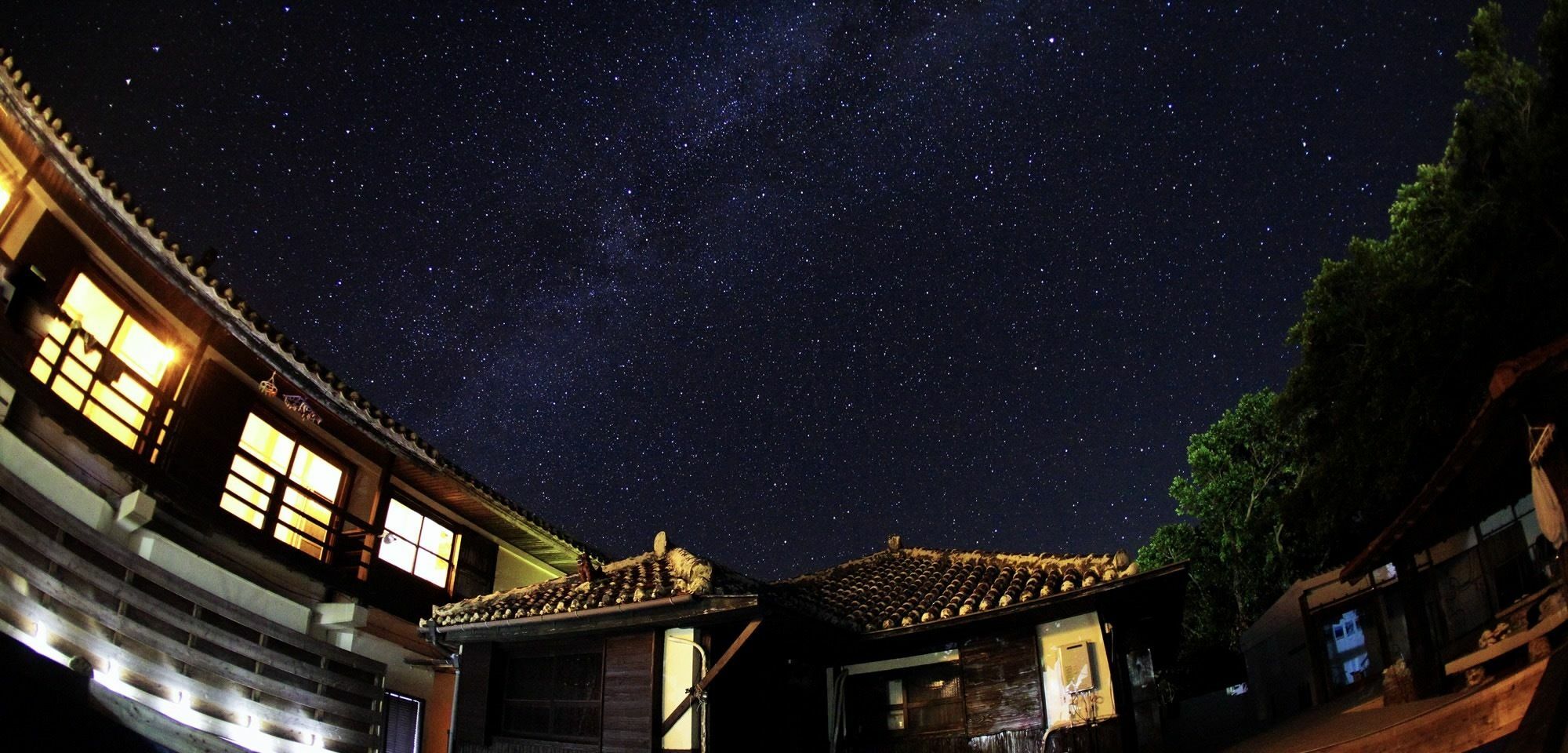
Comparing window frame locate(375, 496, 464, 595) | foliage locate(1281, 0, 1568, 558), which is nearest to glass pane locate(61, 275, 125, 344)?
window frame locate(375, 496, 464, 595)

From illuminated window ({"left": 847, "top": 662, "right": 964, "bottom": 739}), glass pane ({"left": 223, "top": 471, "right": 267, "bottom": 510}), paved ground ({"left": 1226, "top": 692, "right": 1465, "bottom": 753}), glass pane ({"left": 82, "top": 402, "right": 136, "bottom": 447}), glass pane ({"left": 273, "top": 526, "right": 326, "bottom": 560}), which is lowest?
paved ground ({"left": 1226, "top": 692, "right": 1465, "bottom": 753})

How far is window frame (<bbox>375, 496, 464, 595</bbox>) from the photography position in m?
18.2

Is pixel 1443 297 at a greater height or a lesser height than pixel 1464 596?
greater

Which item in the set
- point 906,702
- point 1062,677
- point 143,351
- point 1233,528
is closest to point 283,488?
point 143,351

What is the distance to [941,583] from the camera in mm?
15625

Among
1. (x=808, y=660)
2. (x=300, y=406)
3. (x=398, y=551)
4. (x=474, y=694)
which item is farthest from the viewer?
(x=398, y=551)

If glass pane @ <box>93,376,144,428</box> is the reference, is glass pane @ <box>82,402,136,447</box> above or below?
below

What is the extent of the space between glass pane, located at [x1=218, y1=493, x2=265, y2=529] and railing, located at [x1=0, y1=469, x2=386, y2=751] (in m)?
1.89

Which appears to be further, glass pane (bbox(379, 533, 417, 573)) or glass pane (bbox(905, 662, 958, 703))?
glass pane (bbox(379, 533, 417, 573))

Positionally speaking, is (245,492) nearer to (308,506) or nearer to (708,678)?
(308,506)

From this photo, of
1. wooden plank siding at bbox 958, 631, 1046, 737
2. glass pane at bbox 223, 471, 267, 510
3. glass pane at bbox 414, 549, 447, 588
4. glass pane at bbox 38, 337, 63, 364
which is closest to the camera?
glass pane at bbox 38, 337, 63, 364

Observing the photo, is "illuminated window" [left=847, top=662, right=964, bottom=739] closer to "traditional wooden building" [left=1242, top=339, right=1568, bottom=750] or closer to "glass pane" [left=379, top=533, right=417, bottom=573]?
"traditional wooden building" [left=1242, top=339, right=1568, bottom=750]

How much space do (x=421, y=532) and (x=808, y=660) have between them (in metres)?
9.54

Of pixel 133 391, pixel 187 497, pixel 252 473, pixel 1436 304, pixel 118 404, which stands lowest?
pixel 187 497
